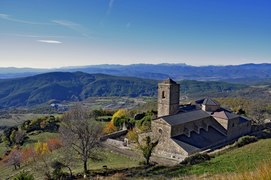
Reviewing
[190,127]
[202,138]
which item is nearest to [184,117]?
[190,127]

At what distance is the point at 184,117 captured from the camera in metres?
37.8

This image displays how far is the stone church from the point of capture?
1357 inches

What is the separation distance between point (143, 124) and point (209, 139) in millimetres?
11558

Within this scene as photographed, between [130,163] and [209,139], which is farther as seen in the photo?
[209,139]

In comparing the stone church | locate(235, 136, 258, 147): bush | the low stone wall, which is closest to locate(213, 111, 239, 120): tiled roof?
the stone church

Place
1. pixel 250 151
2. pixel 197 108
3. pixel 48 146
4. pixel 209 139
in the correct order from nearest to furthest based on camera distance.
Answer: pixel 250 151 < pixel 209 139 < pixel 48 146 < pixel 197 108

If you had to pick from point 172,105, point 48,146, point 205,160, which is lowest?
point 48,146

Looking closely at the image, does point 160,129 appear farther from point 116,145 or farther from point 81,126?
point 81,126

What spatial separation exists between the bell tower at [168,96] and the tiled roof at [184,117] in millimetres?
2843

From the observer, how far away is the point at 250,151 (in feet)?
83.2

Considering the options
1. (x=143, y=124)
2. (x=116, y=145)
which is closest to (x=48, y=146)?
(x=116, y=145)

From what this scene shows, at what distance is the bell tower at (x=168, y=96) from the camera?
→ 1603 inches

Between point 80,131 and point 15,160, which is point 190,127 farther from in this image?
point 15,160

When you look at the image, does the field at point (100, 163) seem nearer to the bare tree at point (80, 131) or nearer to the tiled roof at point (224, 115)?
the bare tree at point (80, 131)
